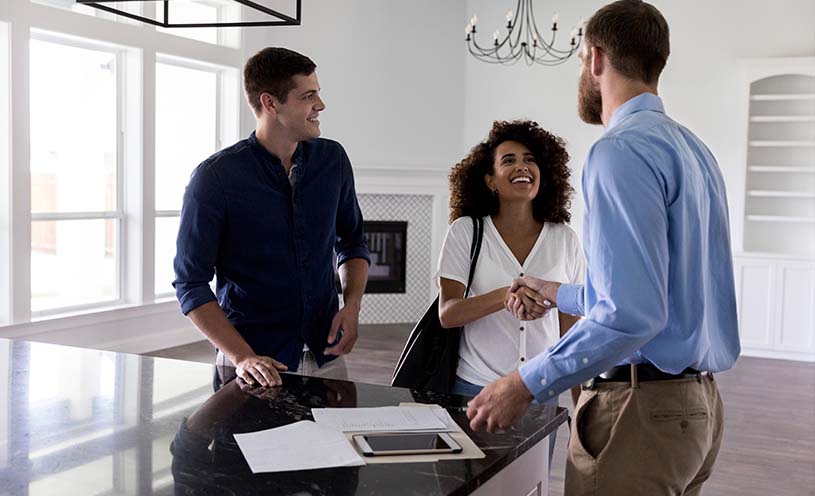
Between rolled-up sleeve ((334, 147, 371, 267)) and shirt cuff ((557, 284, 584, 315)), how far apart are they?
86 cm

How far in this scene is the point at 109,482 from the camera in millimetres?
1347

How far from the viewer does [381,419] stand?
1.67 m

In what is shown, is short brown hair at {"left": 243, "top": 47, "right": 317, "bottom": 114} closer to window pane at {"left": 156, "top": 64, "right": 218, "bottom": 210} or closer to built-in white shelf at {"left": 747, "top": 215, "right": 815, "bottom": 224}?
window pane at {"left": 156, "top": 64, "right": 218, "bottom": 210}

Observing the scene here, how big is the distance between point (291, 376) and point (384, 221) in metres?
6.14

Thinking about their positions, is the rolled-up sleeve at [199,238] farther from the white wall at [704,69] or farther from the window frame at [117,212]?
the white wall at [704,69]

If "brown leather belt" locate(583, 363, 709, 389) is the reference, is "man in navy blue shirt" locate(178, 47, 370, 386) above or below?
above

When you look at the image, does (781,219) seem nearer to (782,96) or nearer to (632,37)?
(782,96)

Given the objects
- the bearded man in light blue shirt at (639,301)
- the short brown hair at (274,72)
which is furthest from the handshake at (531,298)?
the short brown hair at (274,72)

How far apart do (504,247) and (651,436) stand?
0.99m

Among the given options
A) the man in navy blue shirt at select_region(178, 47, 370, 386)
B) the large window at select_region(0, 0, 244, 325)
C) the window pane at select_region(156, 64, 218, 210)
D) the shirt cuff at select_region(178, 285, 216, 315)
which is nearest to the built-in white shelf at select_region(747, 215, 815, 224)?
the large window at select_region(0, 0, 244, 325)

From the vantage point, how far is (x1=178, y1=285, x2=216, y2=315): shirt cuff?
2.23 meters

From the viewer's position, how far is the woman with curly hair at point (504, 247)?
95.5 inches

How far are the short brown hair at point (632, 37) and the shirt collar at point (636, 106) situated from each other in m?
0.04

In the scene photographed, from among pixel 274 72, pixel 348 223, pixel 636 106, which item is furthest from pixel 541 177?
pixel 636 106
